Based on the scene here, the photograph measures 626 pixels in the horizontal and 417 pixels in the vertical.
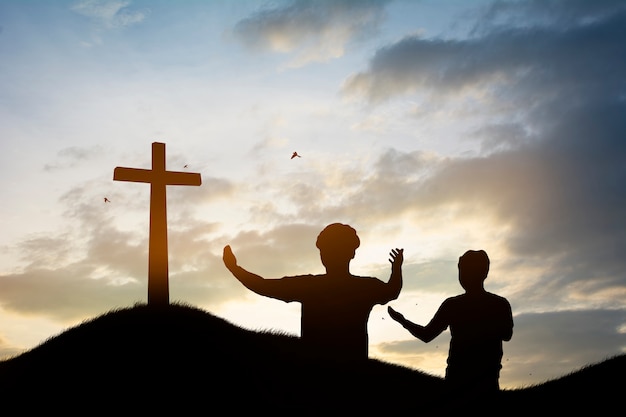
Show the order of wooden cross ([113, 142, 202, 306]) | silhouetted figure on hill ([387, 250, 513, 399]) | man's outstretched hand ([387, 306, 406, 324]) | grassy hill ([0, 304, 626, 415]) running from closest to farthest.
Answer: silhouetted figure on hill ([387, 250, 513, 399]), man's outstretched hand ([387, 306, 406, 324]), grassy hill ([0, 304, 626, 415]), wooden cross ([113, 142, 202, 306])

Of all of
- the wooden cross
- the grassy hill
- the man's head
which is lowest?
the grassy hill

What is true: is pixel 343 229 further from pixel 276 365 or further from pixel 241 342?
pixel 241 342

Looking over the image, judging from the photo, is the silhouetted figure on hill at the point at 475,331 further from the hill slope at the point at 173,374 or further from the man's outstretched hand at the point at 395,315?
the hill slope at the point at 173,374

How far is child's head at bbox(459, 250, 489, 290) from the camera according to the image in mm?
7543

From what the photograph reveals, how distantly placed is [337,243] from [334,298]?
0.60 metres

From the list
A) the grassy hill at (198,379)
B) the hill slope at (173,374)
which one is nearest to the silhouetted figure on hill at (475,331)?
the grassy hill at (198,379)

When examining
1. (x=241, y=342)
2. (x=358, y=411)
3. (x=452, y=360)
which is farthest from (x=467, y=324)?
(x=241, y=342)

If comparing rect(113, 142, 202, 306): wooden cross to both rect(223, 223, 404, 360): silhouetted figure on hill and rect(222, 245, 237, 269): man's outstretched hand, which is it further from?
rect(223, 223, 404, 360): silhouetted figure on hill

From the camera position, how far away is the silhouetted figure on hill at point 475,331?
7.49 metres

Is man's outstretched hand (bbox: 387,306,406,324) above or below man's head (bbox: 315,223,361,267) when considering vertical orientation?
below

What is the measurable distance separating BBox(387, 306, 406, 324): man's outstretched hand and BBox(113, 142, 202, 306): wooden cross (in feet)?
26.4

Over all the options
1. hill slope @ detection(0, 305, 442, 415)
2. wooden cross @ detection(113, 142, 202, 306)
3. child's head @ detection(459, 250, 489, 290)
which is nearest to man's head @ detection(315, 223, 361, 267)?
child's head @ detection(459, 250, 489, 290)

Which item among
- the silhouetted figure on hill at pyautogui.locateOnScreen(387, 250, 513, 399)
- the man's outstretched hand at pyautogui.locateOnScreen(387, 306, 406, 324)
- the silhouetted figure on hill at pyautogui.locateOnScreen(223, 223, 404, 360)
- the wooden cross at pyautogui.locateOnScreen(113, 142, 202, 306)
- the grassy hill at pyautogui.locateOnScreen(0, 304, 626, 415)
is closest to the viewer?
the silhouetted figure on hill at pyautogui.locateOnScreen(223, 223, 404, 360)

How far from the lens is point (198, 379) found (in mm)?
10812
